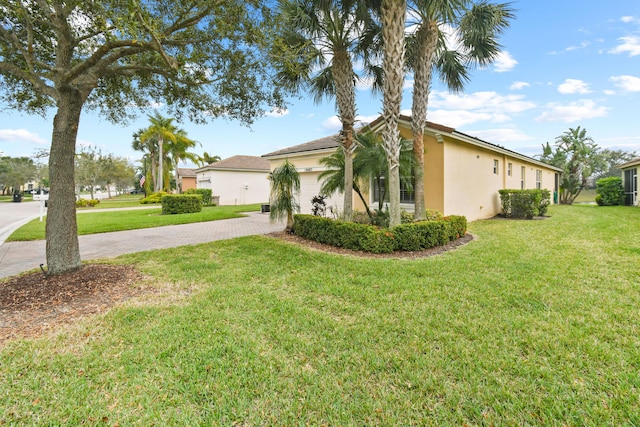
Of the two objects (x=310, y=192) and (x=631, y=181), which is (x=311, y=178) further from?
(x=631, y=181)

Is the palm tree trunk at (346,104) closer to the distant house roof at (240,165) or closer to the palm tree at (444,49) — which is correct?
the palm tree at (444,49)

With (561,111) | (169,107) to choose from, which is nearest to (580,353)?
(169,107)

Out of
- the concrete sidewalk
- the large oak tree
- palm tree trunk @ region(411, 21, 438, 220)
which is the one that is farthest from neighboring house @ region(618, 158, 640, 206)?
the large oak tree

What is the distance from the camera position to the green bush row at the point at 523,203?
14406 millimetres

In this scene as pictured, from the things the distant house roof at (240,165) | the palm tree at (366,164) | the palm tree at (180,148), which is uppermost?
the palm tree at (180,148)

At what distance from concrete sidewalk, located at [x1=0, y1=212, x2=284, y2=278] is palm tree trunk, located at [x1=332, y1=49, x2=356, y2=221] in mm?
4621

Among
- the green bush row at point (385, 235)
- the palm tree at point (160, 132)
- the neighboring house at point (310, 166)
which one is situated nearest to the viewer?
the green bush row at point (385, 235)

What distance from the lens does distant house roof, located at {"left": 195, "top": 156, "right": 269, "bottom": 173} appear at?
95.0 feet

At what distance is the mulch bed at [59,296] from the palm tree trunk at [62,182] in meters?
0.53

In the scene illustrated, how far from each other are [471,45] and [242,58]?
8.58m

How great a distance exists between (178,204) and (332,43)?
15.4 meters

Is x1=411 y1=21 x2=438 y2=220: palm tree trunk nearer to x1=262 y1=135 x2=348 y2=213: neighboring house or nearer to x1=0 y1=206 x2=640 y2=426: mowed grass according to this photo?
x1=0 y1=206 x2=640 y2=426: mowed grass

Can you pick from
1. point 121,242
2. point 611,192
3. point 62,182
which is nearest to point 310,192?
point 121,242

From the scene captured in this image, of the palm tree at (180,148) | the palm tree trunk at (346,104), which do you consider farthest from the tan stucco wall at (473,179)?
the palm tree at (180,148)
